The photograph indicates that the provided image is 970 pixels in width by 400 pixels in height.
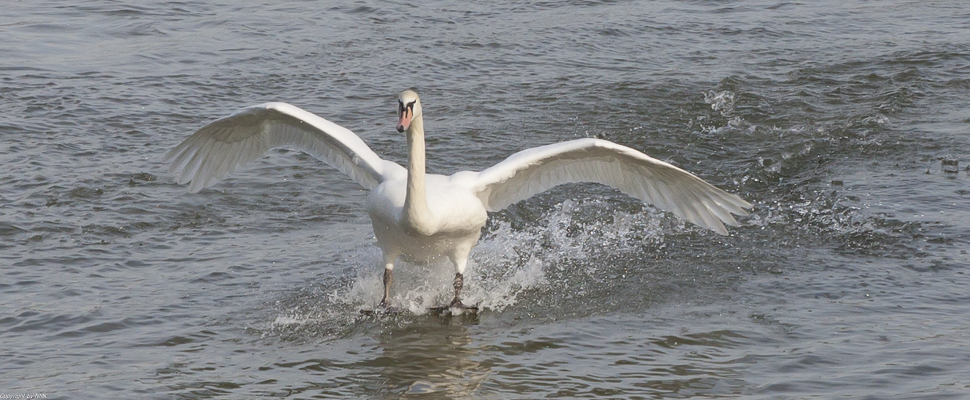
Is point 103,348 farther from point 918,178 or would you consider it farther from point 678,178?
point 918,178

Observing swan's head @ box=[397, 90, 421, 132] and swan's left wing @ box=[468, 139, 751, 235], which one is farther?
swan's left wing @ box=[468, 139, 751, 235]

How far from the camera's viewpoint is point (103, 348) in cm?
629

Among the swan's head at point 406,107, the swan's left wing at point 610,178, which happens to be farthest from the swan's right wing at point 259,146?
the swan's head at point 406,107

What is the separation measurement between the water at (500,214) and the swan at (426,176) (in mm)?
516

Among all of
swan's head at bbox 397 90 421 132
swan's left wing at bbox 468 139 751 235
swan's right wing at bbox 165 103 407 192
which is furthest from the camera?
swan's right wing at bbox 165 103 407 192

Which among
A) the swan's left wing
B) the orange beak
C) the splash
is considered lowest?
the splash

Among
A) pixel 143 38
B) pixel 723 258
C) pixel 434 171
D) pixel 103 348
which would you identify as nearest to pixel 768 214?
pixel 723 258

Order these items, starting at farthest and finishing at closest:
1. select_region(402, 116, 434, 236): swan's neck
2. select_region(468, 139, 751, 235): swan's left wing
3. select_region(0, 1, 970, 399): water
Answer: select_region(468, 139, 751, 235): swan's left wing → select_region(402, 116, 434, 236): swan's neck → select_region(0, 1, 970, 399): water

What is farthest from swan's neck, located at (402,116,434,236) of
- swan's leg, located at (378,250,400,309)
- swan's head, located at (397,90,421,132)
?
swan's leg, located at (378,250,400,309)

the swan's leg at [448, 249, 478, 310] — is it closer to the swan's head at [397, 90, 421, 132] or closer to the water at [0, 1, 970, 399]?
the water at [0, 1, 970, 399]

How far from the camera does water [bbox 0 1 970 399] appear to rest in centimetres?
614

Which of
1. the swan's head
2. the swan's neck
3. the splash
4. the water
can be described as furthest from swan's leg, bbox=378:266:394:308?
the swan's head

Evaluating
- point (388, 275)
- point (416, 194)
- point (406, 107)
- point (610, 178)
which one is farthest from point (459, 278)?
point (406, 107)

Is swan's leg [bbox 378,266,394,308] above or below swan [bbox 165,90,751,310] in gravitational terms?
below
